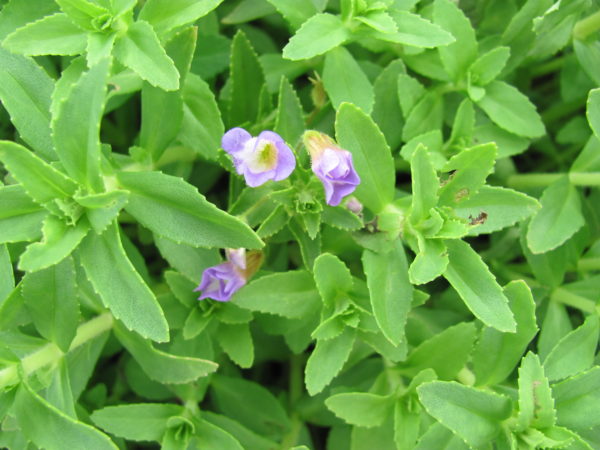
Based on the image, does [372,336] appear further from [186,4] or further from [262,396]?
[186,4]

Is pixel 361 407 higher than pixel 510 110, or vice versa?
pixel 510 110

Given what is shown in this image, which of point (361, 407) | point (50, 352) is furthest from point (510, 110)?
point (50, 352)

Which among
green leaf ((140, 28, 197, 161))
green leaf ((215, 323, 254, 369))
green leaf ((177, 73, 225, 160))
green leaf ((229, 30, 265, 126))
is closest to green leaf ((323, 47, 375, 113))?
green leaf ((229, 30, 265, 126))

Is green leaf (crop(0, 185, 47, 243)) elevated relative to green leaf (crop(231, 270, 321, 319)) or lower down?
elevated

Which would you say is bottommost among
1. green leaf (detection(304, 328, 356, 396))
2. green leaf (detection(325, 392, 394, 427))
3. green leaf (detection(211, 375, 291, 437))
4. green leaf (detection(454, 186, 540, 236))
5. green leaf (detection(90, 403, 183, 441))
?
green leaf (detection(211, 375, 291, 437))

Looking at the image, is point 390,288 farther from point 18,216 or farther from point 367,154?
point 18,216

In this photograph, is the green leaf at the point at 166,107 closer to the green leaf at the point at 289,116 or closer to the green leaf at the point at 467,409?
the green leaf at the point at 289,116

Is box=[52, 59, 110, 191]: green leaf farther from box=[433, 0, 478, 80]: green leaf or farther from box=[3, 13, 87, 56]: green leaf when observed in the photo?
box=[433, 0, 478, 80]: green leaf
